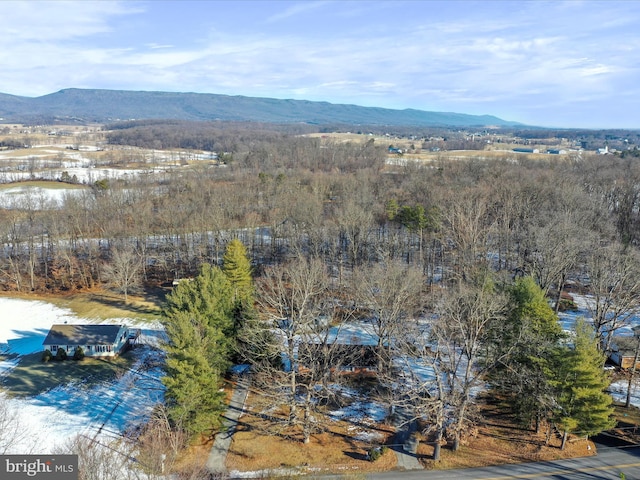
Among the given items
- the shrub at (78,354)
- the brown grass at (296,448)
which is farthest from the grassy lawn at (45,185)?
the brown grass at (296,448)

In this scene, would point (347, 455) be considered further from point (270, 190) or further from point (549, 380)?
point (270, 190)

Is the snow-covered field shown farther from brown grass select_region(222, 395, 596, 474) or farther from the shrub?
brown grass select_region(222, 395, 596, 474)

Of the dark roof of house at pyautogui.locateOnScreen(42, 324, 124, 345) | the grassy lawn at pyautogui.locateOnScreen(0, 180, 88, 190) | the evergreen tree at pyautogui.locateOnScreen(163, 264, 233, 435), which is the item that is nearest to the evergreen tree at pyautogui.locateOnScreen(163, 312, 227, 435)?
the evergreen tree at pyautogui.locateOnScreen(163, 264, 233, 435)

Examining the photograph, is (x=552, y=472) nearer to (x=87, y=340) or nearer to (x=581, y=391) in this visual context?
(x=581, y=391)

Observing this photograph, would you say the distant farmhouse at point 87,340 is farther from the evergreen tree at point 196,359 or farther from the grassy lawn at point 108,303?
the evergreen tree at point 196,359

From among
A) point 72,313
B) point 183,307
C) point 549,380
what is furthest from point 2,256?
point 549,380

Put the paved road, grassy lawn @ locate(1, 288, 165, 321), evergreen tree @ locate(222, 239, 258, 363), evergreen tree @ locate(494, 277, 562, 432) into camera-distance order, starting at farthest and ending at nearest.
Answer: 1. grassy lawn @ locate(1, 288, 165, 321)
2. evergreen tree @ locate(222, 239, 258, 363)
3. evergreen tree @ locate(494, 277, 562, 432)
4. the paved road
